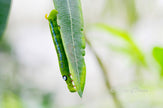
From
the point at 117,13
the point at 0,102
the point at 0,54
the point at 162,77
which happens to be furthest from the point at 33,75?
the point at 162,77

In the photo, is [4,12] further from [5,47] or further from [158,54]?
[5,47]

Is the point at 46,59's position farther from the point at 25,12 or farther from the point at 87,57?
the point at 25,12

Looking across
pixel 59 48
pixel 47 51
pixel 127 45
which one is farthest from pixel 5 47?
pixel 59 48

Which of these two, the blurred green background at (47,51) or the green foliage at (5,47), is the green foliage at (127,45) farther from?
the green foliage at (5,47)

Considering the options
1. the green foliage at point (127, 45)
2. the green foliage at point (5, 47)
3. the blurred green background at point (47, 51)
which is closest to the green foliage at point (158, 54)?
the green foliage at point (127, 45)

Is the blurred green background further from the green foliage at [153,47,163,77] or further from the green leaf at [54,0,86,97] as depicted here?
the green leaf at [54,0,86,97]

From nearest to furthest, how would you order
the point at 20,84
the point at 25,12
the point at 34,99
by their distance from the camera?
the point at 34,99, the point at 20,84, the point at 25,12
